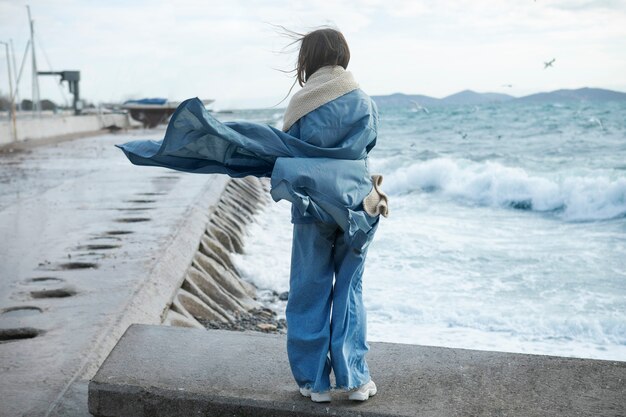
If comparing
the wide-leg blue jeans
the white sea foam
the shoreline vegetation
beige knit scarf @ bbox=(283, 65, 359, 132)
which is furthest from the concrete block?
the white sea foam

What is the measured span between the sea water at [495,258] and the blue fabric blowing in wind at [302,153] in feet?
12.6

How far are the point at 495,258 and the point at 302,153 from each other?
7.80m

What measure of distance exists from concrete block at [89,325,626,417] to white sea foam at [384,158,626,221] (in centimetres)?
1275

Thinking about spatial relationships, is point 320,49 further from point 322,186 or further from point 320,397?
point 320,397

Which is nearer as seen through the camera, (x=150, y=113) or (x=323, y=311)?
(x=323, y=311)

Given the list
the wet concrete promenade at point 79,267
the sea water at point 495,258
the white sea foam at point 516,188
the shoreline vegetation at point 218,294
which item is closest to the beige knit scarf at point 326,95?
the wet concrete promenade at point 79,267

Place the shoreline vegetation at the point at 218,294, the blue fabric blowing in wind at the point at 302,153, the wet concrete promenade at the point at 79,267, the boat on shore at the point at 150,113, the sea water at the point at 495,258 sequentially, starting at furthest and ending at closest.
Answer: the boat on shore at the point at 150,113, the sea water at the point at 495,258, the shoreline vegetation at the point at 218,294, the wet concrete promenade at the point at 79,267, the blue fabric blowing in wind at the point at 302,153

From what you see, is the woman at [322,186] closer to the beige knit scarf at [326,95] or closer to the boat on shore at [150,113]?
the beige knit scarf at [326,95]

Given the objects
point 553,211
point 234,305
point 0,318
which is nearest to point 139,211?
point 234,305

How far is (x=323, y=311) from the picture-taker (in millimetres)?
3291

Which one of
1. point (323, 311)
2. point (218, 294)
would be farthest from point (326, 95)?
point (218, 294)

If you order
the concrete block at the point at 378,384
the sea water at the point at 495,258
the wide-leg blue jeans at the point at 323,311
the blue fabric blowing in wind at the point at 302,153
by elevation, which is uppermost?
the blue fabric blowing in wind at the point at 302,153

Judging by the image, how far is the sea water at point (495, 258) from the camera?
23.8 feet

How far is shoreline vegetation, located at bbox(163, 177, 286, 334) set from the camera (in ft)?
21.0
